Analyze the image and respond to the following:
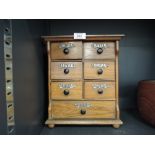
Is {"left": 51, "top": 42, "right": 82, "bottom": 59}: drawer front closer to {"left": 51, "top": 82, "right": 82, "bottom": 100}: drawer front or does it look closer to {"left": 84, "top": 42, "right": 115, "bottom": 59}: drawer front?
{"left": 84, "top": 42, "right": 115, "bottom": 59}: drawer front

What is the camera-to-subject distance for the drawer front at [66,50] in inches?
39.6

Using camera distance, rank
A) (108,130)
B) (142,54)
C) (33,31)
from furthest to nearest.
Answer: (142,54), (108,130), (33,31)

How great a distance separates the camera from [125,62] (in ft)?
4.50

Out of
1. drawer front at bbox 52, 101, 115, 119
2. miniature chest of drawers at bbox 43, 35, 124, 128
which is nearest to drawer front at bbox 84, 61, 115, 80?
miniature chest of drawers at bbox 43, 35, 124, 128

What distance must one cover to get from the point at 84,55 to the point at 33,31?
33cm

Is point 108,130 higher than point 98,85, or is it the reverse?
point 98,85

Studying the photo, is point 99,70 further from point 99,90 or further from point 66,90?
point 66,90

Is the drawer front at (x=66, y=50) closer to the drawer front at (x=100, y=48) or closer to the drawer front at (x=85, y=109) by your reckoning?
the drawer front at (x=100, y=48)

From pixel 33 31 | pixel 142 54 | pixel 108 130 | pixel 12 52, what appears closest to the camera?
pixel 12 52

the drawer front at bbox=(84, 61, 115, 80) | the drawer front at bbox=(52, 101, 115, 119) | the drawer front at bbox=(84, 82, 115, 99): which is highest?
the drawer front at bbox=(84, 61, 115, 80)

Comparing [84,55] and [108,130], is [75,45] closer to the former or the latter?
[84,55]

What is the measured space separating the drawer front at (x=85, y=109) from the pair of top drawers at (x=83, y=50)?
0.28 metres

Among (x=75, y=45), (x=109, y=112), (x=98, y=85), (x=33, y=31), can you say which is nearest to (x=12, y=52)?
(x=33, y=31)

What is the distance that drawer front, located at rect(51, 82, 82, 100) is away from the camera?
3.37ft
